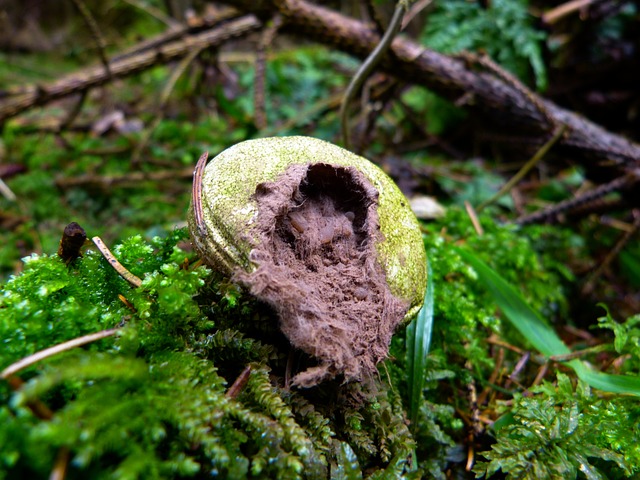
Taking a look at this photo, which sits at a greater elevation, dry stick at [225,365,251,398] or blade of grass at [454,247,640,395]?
dry stick at [225,365,251,398]

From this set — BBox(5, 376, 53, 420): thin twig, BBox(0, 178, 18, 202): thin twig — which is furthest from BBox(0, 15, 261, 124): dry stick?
BBox(5, 376, 53, 420): thin twig

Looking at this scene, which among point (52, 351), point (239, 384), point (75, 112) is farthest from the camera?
point (75, 112)

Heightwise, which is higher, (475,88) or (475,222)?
(475,88)

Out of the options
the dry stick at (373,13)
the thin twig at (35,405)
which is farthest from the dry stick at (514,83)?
the thin twig at (35,405)

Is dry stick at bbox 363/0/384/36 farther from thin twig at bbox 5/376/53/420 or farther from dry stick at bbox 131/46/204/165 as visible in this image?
thin twig at bbox 5/376/53/420

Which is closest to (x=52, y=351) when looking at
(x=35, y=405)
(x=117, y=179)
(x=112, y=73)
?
(x=35, y=405)

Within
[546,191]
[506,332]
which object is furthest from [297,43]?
[506,332]

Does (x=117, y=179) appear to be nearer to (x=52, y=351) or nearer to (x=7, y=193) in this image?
(x=7, y=193)

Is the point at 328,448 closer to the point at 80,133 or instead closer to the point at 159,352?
the point at 159,352
